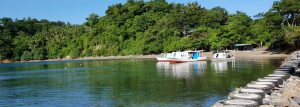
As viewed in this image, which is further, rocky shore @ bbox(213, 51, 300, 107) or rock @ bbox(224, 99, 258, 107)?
rocky shore @ bbox(213, 51, 300, 107)

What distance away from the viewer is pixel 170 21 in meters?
117

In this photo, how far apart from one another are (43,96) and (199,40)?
69342 millimetres

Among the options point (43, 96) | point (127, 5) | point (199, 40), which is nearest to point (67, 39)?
point (127, 5)

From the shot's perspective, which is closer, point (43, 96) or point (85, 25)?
point (43, 96)

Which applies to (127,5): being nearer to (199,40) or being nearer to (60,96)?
(199,40)

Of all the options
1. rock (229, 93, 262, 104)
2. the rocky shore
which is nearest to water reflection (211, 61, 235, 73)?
the rocky shore

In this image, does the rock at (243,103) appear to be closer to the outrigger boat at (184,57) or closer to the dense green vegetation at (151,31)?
the dense green vegetation at (151,31)

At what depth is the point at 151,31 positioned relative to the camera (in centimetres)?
11994

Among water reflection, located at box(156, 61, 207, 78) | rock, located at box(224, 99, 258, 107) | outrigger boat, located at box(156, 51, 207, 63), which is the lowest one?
water reflection, located at box(156, 61, 207, 78)

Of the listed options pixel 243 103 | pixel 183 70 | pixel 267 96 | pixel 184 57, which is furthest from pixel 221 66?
pixel 243 103

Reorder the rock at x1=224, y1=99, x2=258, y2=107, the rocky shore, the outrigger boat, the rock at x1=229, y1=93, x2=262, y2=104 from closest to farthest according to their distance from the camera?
the rock at x1=224, y1=99, x2=258, y2=107 → the rocky shore → the rock at x1=229, y1=93, x2=262, y2=104 → the outrigger boat

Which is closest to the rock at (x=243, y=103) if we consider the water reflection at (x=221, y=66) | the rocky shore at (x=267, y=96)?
the rocky shore at (x=267, y=96)

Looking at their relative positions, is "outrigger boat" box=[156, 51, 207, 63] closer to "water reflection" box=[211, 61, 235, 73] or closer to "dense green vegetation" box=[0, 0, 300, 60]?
"water reflection" box=[211, 61, 235, 73]

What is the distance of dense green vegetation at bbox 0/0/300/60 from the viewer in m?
80.8
